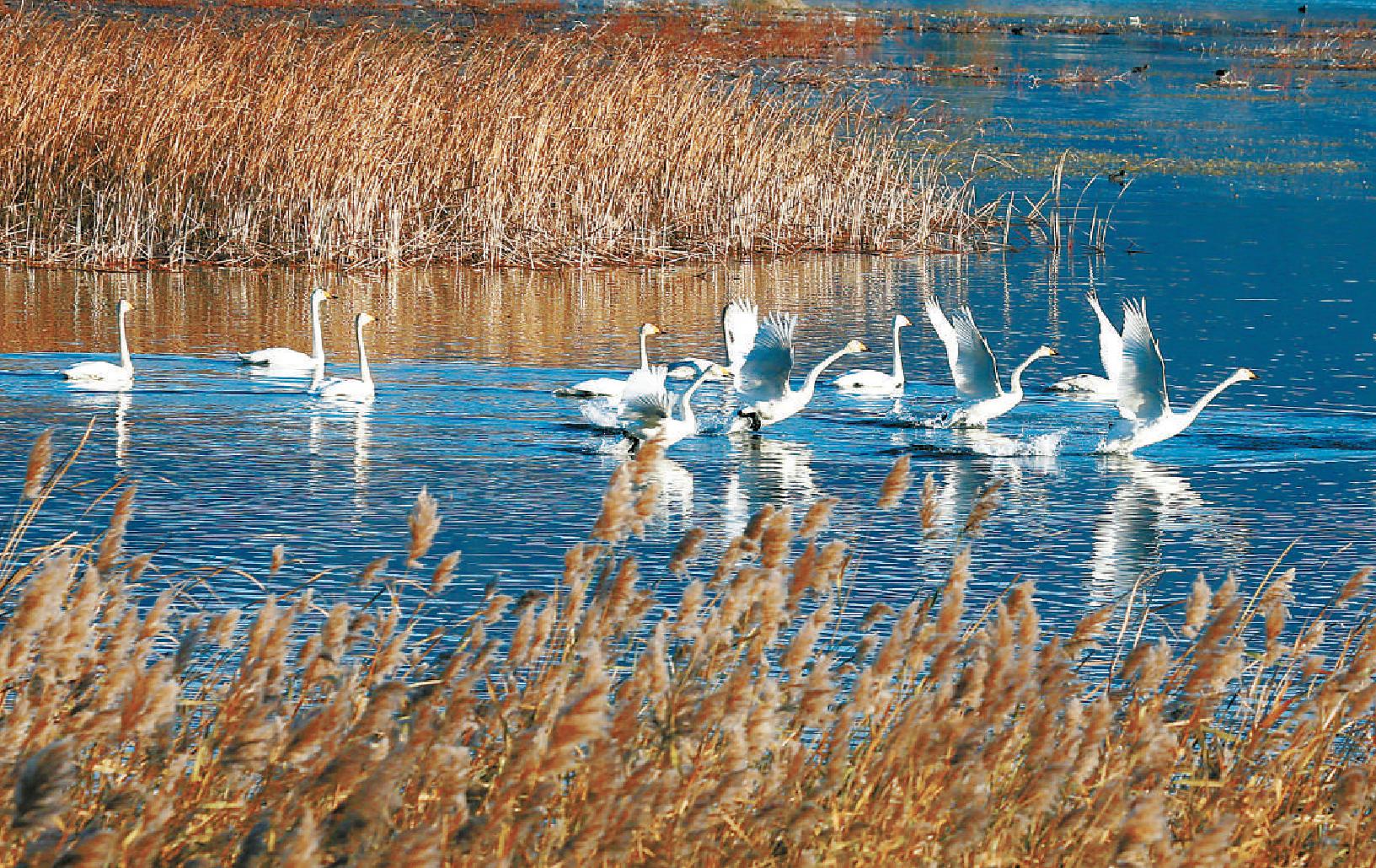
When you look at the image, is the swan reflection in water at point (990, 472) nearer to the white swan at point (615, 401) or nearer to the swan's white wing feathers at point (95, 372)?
the white swan at point (615, 401)

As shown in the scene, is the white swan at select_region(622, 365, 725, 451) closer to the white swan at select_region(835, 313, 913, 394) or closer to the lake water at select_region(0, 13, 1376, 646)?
the lake water at select_region(0, 13, 1376, 646)

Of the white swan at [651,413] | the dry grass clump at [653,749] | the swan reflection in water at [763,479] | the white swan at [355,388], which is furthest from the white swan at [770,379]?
the dry grass clump at [653,749]

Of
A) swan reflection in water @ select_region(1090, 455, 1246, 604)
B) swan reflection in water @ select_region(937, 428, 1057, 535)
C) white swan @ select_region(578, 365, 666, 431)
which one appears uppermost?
white swan @ select_region(578, 365, 666, 431)

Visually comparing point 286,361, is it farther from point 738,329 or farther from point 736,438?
point 736,438

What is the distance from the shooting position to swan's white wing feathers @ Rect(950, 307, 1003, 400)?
1248 centimetres

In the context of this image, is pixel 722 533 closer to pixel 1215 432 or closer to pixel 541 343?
pixel 1215 432

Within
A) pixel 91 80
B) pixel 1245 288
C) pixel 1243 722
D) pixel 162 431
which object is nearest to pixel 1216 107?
pixel 1245 288

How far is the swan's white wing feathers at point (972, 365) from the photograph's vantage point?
41.0 feet

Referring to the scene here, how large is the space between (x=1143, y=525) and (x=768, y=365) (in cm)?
313

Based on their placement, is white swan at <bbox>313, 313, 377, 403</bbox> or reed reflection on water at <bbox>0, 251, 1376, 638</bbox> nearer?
reed reflection on water at <bbox>0, 251, 1376, 638</bbox>

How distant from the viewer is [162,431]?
1199cm

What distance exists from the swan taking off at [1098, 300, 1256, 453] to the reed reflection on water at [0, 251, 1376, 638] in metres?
0.22

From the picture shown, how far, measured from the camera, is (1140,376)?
1163 cm

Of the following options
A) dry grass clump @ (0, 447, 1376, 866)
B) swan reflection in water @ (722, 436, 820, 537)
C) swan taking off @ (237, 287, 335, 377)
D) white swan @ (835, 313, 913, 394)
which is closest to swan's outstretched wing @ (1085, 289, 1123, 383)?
white swan @ (835, 313, 913, 394)
